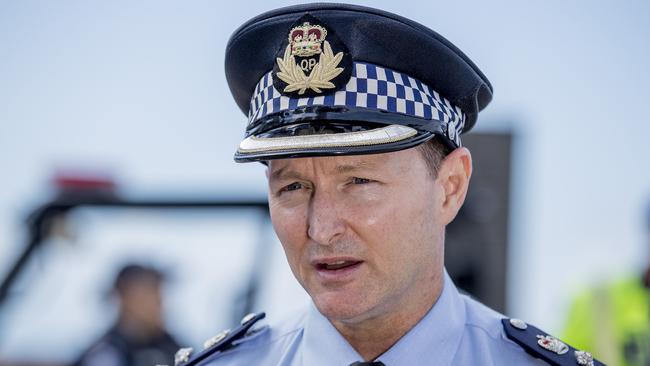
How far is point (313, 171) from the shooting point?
2.21 m

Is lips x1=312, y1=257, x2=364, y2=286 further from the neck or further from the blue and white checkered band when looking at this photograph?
the blue and white checkered band

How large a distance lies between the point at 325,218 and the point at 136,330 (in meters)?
3.00

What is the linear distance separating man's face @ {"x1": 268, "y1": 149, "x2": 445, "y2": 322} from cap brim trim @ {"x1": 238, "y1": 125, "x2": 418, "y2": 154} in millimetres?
44

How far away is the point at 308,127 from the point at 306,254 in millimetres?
280

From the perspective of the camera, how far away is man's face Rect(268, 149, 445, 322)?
2.16 m

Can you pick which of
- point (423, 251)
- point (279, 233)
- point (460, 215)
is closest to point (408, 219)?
point (423, 251)

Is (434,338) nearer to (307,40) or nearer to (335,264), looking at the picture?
(335,264)

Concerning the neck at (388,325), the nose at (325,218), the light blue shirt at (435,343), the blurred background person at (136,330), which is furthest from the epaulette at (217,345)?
the blurred background person at (136,330)

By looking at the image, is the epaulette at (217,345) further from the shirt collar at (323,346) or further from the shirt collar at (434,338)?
the shirt collar at (434,338)

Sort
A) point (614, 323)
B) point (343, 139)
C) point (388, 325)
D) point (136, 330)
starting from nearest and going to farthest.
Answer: point (343, 139)
point (388, 325)
point (136, 330)
point (614, 323)

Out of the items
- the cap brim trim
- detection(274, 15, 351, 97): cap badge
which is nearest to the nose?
the cap brim trim

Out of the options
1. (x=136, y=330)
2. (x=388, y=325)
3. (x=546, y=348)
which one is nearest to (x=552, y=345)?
(x=546, y=348)

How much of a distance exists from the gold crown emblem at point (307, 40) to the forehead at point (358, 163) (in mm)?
247

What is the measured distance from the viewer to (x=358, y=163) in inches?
85.6
